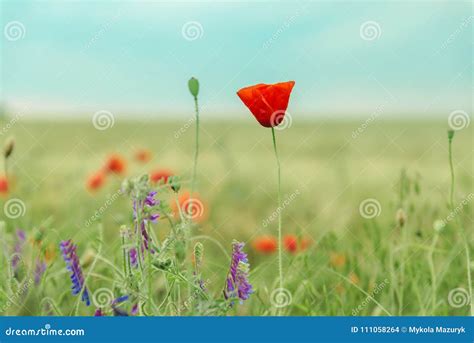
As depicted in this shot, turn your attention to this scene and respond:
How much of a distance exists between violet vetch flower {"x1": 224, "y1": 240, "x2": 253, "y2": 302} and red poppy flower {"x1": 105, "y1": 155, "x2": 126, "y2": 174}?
4.28 ft

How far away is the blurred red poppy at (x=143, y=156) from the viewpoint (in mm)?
2605

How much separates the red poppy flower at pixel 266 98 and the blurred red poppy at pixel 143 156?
1457 mm

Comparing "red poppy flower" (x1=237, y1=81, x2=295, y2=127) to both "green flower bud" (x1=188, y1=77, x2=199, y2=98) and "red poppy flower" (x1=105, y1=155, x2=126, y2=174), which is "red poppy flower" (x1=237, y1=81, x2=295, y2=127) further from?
A: "red poppy flower" (x1=105, y1=155, x2=126, y2=174)

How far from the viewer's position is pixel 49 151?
306cm

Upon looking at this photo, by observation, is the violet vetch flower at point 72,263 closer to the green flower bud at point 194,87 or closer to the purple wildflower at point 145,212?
the purple wildflower at point 145,212

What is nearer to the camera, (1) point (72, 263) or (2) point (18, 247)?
(1) point (72, 263)

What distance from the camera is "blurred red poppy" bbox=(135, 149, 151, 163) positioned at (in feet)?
8.55

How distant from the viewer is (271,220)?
5.30ft

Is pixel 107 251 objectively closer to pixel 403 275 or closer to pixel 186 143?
pixel 403 275
